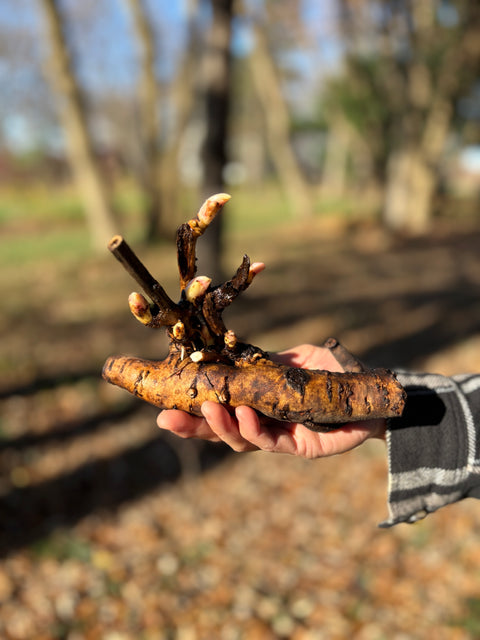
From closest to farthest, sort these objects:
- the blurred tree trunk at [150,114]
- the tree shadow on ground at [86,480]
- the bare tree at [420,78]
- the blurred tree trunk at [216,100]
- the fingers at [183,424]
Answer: the fingers at [183,424] → the tree shadow on ground at [86,480] → the blurred tree trunk at [216,100] → the blurred tree trunk at [150,114] → the bare tree at [420,78]

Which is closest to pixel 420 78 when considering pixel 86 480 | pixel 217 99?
pixel 217 99

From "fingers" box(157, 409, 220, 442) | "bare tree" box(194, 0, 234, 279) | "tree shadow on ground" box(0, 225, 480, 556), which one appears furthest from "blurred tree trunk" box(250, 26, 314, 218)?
"fingers" box(157, 409, 220, 442)

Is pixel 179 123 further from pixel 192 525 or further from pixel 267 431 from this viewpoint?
pixel 267 431

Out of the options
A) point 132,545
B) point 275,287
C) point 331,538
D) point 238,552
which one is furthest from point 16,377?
point 275,287

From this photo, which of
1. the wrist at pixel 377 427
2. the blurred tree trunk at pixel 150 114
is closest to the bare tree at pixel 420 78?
the blurred tree trunk at pixel 150 114

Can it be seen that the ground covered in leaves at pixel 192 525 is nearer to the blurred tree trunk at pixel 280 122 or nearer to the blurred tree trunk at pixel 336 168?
the blurred tree trunk at pixel 280 122

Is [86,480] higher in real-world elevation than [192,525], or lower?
higher

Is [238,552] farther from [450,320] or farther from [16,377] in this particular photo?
[450,320]
